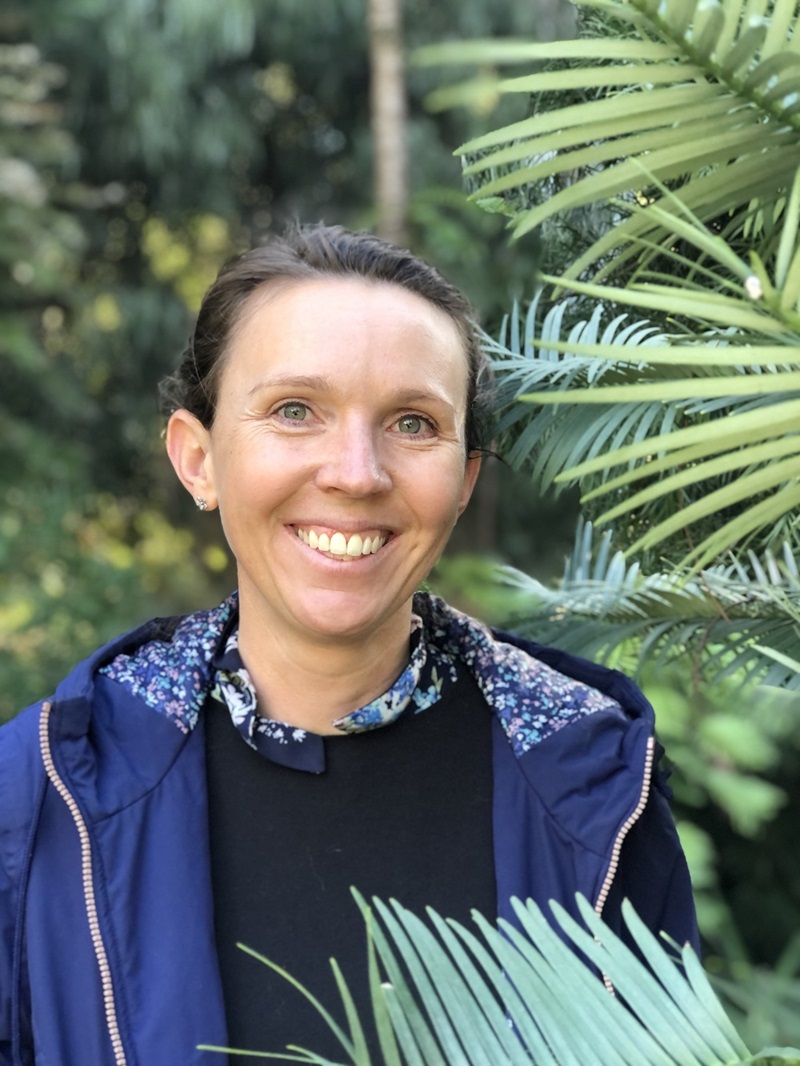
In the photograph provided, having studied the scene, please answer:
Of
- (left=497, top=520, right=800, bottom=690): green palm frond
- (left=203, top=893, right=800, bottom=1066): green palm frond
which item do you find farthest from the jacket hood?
(left=203, top=893, right=800, bottom=1066): green palm frond

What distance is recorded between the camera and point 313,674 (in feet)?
Answer: 3.88

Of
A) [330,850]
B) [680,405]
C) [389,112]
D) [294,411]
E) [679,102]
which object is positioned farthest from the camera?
[389,112]

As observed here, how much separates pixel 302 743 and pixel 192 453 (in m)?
0.30

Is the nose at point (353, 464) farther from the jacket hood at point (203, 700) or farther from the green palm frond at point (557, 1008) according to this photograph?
the green palm frond at point (557, 1008)

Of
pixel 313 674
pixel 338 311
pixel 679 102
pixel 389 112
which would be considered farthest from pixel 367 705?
pixel 389 112

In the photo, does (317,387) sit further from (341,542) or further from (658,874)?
(658,874)

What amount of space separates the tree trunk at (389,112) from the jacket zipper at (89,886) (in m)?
3.75

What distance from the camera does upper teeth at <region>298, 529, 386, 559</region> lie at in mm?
1053

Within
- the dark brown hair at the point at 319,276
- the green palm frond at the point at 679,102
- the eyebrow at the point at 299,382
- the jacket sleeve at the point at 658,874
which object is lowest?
the jacket sleeve at the point at 658,874

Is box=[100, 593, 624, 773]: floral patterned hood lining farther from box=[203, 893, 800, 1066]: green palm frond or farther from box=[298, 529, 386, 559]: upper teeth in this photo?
box=[203, 893, 800, 1066]: green palm frond

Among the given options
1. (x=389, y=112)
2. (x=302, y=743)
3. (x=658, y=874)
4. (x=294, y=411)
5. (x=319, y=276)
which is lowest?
(x=658, y=874)

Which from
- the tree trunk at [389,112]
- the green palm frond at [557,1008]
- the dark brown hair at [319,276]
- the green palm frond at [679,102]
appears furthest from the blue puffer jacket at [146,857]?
the tree trunk at [389,112]

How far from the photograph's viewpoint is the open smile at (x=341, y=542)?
41.4 inches

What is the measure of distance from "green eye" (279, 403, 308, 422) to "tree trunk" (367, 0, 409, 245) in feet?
12.0
